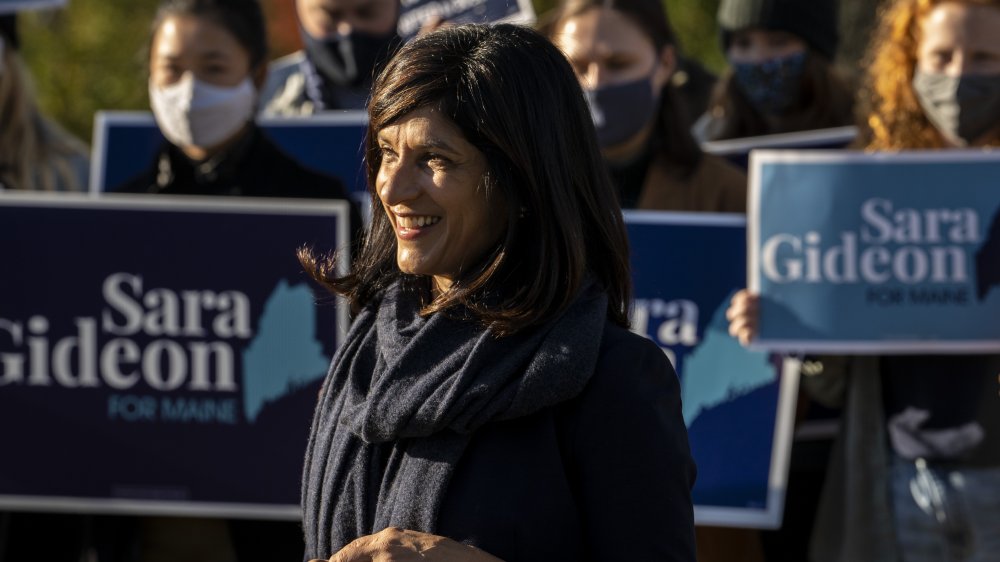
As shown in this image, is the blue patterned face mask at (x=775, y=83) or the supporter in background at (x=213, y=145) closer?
the supporter in background at (x=213, y=145)

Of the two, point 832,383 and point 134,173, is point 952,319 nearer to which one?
point 832,383

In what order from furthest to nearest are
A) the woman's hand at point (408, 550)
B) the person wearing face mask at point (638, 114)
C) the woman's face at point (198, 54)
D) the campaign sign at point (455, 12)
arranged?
the campaign sign at point (455, 12), the woman's face at point (198, 54), the person wearing face mask at point (638, 114), the woman's hand at point (408, 550)

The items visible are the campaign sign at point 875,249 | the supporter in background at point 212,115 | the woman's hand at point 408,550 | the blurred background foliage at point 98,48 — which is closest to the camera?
the woman's hand at point 408,550

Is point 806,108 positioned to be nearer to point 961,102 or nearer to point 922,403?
point 961,102

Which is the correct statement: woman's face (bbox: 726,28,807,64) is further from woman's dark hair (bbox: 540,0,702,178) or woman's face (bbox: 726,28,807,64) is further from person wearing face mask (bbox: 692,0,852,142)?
woman's dark hair (bbox: 540,0,702,178)

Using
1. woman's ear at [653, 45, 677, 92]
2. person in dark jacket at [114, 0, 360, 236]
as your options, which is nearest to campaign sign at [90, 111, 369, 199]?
person in dark jacket at [114, 0, 360, 236]

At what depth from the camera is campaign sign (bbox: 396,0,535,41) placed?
17.0 feet

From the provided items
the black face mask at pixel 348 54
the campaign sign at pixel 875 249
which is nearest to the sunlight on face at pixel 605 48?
the campaign sign at pixel 875 249

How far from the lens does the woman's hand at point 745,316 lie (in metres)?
4.26

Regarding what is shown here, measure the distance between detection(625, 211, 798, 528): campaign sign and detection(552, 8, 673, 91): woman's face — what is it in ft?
1.72

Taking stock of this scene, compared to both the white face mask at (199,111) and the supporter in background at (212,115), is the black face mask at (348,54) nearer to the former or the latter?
the supporter in background at (212,115)

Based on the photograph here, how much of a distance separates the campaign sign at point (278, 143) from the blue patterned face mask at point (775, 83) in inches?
54.8

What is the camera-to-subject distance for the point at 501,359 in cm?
232

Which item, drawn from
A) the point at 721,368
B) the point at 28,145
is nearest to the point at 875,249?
the point at 721,368
